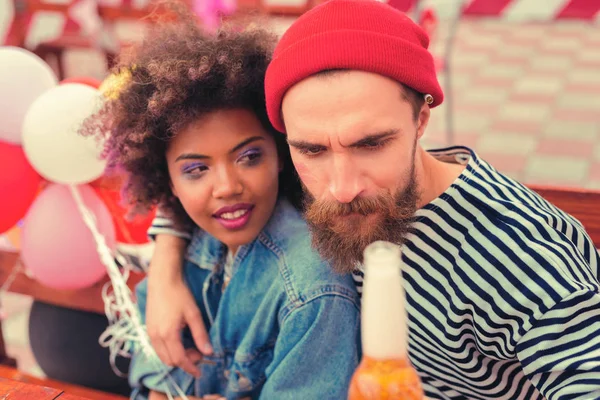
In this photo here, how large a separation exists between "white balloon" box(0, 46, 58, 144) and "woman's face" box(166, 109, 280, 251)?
691mm

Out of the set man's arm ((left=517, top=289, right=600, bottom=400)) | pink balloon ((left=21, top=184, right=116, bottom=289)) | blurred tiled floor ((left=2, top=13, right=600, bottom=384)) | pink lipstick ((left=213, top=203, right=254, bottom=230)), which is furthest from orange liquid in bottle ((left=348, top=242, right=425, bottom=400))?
blurred tiled floor ((left=2, top=13, right=600, bottom=384))

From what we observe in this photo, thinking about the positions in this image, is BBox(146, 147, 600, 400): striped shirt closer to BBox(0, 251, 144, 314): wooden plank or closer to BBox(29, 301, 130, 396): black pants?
BBox(0, 251, 144, 314): wooden plank

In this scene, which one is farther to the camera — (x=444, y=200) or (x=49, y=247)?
(x=49, y=247)

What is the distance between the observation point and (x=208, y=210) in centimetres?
153

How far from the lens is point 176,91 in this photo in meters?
1.46

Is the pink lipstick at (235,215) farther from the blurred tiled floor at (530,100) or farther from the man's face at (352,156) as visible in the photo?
the blurred tiled floor at (530,100)

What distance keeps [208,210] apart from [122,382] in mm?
1129

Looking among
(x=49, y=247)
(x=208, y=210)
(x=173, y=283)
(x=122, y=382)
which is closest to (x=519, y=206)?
(x=208, y=210)

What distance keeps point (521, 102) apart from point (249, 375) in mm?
4008

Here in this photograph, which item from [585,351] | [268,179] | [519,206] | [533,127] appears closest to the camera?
[585,351]

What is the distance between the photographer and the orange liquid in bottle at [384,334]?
788mm

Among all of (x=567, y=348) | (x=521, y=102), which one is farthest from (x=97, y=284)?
(x=521, y=102)

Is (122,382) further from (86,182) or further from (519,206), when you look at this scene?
(519,206)

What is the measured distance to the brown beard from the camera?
1251 millimetres
